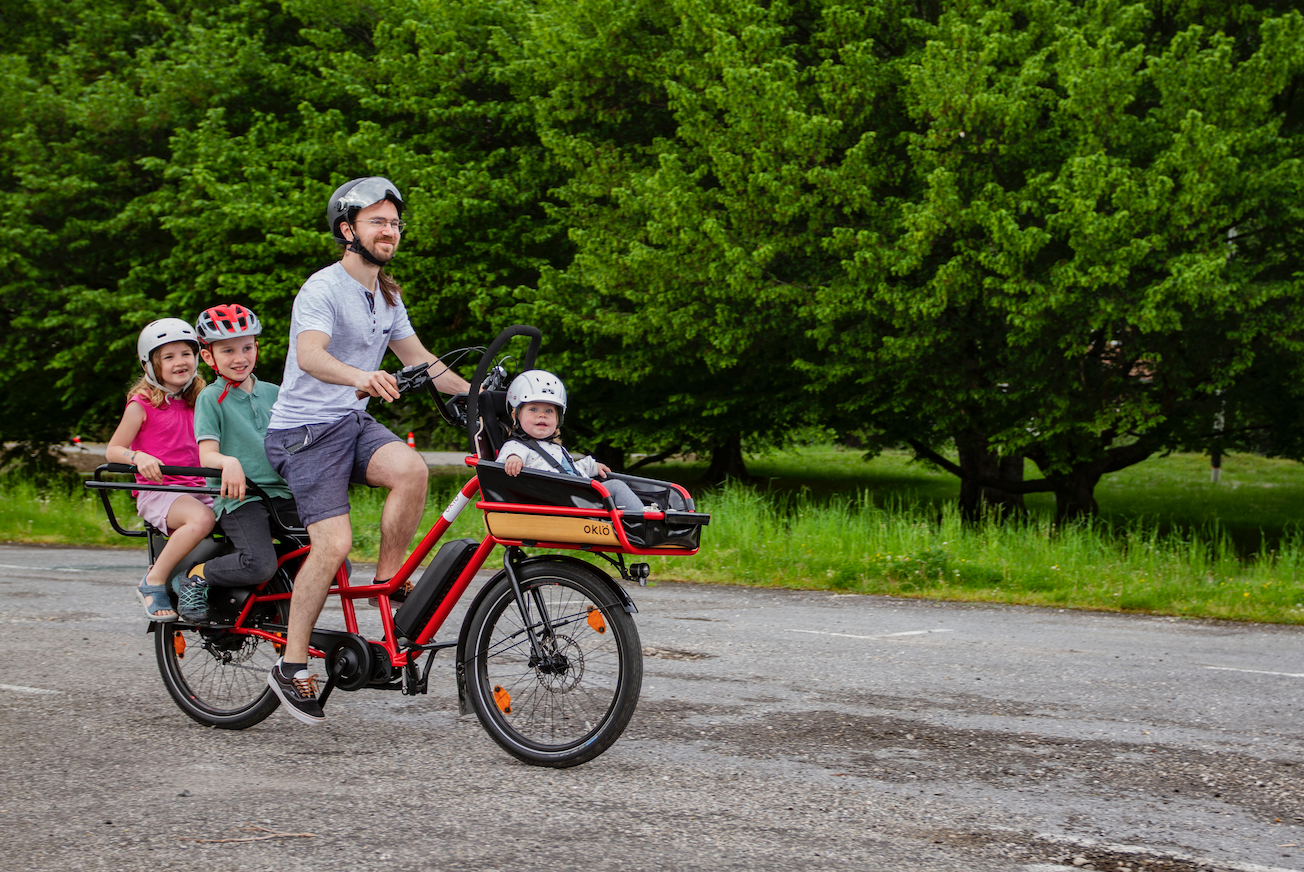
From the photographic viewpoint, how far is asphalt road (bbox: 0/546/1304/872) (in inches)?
148

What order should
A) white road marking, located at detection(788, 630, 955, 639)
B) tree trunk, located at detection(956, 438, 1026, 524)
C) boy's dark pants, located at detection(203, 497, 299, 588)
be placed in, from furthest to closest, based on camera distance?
tree trunk, located at detection(956, 438, 1026, 524)
white road marking, located at detection(788, 630, 955, 639)
boy's dark pants, located at detection(203, 497, 299, 588)

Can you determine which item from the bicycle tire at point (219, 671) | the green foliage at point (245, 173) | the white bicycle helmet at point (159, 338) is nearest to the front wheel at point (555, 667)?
the bicycle tire at point (219, 671)

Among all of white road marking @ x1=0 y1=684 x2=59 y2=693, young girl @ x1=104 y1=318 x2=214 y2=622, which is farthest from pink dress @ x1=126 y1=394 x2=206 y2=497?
white road marking @ x1=0 y1=684 x2=59 y2=693

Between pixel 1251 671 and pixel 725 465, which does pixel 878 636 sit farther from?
pixel 725 465

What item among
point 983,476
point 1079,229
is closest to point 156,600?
point 1079,229

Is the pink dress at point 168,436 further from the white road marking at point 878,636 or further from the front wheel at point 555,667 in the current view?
the white road marking at point 878,636

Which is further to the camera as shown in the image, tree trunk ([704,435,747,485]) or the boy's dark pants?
tree trunk ([704,435,747,485])

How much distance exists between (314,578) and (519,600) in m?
0.84

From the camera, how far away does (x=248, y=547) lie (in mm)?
4996

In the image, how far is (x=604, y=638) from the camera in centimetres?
444

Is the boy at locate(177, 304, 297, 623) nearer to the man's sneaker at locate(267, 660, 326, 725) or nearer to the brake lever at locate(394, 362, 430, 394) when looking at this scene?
the man's sneaker at locate(267, 660, 326, 725)

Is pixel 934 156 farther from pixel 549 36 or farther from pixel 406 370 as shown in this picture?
pixel 406 370

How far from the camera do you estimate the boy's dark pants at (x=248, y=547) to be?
499cm

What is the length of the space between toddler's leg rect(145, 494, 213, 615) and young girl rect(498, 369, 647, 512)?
153cm
